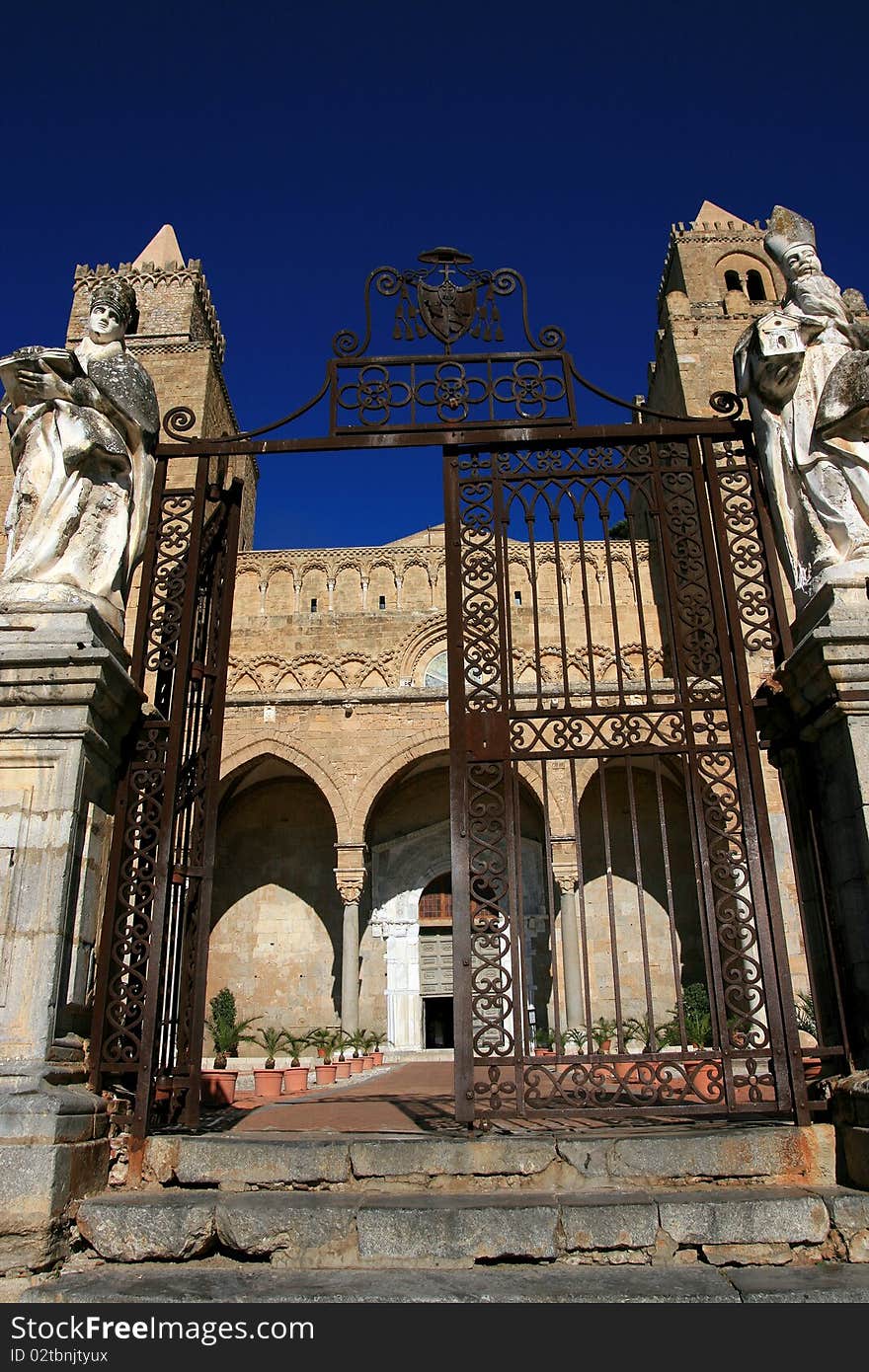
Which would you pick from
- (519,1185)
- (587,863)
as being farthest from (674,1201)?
(587,863)

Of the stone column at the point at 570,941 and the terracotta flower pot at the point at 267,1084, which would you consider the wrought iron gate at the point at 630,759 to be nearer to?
the terracotta flower pot at the point at 267,1084

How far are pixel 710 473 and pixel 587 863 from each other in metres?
13.7

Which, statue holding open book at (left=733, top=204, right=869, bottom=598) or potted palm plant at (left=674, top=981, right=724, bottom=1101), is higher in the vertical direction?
statue holding open book at (left=733, top=204, right=869, bottom=598)

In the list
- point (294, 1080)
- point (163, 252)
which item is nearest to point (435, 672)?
point (294, 1080)

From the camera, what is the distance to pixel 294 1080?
36.3ft

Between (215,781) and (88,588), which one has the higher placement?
(88,588)

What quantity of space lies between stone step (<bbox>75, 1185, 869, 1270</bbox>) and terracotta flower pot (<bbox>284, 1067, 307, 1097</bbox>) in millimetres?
8233

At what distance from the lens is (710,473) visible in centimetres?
482

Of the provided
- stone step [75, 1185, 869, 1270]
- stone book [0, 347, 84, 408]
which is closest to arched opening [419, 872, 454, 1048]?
stone book [0, 347, 84, 408]

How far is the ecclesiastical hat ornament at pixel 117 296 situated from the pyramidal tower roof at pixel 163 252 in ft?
80.9

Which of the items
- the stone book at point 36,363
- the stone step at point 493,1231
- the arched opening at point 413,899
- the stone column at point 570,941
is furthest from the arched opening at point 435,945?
the stone step at point 493,1231

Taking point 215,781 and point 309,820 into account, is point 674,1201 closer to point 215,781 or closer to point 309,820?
point 215,781

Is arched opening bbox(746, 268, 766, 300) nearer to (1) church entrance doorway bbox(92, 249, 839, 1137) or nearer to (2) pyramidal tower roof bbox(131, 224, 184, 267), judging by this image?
(2) pyramidal tower roof bbox(131, 224, 184, 267)

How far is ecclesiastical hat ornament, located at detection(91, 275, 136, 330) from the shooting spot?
480 centimetres
